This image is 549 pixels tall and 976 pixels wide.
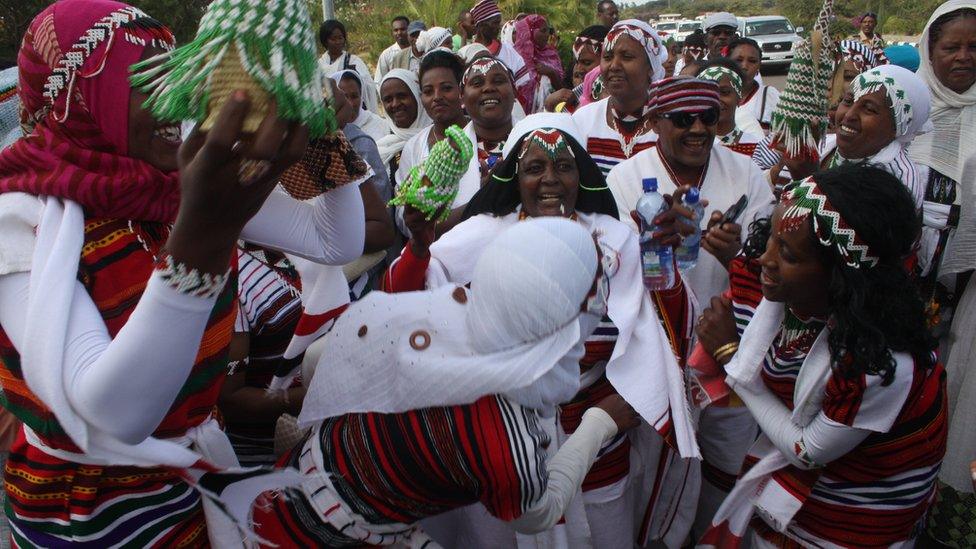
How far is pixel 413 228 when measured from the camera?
8.15 ft

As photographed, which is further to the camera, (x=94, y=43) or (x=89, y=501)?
(x=89, y=501)

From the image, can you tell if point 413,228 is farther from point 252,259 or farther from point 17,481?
point 17,481

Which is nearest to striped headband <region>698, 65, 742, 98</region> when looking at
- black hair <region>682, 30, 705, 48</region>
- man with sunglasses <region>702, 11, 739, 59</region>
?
man with sunglasses <region>702, 11, 739, 59</region>

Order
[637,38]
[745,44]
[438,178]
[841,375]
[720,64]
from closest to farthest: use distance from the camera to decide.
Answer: [841,375] < [438,178] < [637,38] < [720,64] < [745,44]

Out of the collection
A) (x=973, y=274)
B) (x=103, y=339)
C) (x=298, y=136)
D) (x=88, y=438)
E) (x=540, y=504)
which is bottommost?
(x=973, y=274)

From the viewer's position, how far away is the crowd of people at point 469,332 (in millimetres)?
1304

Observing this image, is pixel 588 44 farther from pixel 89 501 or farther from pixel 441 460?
pixel 89 501

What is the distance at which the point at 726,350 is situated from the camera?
2.59m

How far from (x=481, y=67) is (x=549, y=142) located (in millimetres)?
1875

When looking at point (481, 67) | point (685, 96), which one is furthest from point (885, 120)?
point (481, 67)

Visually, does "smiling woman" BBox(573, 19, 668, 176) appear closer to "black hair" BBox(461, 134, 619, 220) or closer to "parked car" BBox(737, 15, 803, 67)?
"black hair" BBox(461, 134, 619, 220)

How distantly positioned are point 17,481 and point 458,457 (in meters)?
0.95

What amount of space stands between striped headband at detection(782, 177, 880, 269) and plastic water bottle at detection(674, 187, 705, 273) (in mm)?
776

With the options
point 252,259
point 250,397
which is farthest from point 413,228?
point 250,397
